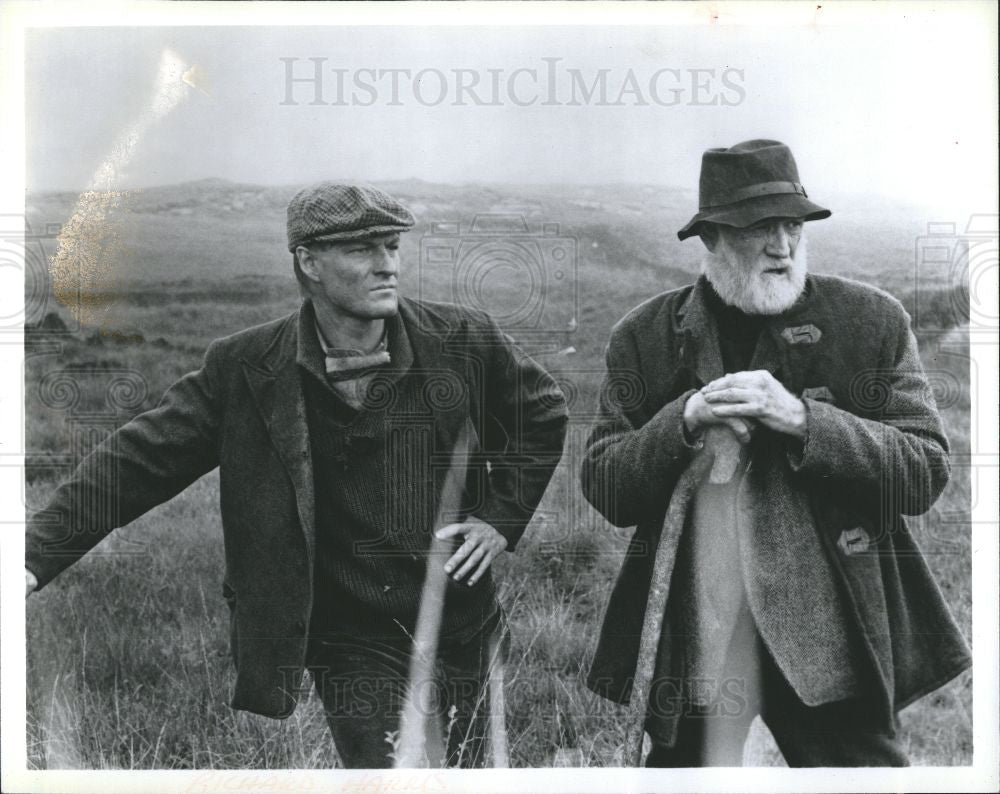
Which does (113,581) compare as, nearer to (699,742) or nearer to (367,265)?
(367,265)

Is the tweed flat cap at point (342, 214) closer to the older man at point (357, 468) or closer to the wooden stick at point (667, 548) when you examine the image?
the older man at point (357, 468)

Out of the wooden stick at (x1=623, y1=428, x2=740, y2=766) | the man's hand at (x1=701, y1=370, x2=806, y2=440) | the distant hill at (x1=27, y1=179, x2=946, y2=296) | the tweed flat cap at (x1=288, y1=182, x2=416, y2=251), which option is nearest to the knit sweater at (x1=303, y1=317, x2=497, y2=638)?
the tweed flat cap at (x1=288, y1=182, x2=416, y2=251)

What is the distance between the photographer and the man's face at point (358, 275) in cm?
509

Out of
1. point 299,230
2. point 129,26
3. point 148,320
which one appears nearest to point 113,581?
point 148,320

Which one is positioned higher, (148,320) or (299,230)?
(299,230)

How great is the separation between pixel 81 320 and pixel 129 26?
129 centimetres

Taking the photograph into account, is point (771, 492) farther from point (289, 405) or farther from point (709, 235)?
point (289, 405)

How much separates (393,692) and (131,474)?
4.66 feet

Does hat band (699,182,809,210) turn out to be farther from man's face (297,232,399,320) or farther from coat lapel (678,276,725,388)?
man's face (297,232,399,320)

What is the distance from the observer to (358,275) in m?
5.09

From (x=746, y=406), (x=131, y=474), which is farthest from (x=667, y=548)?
(x=131, y=474)

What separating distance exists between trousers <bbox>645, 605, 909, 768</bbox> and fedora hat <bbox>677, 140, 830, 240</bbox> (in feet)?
5.28

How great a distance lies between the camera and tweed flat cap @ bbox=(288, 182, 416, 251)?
511 centimetres

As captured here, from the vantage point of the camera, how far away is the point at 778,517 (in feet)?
16.4
